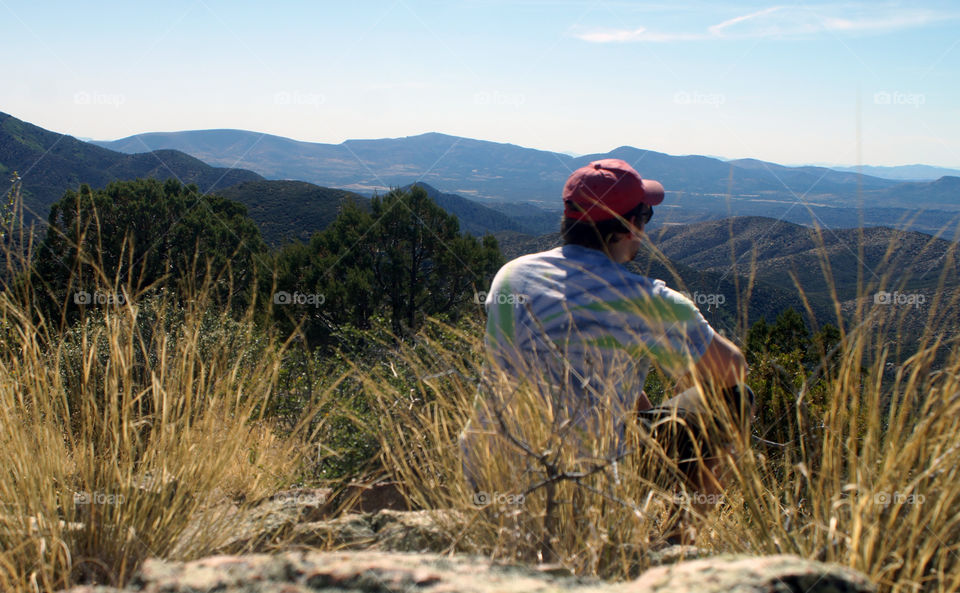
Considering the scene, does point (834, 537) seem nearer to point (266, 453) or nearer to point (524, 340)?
point (524, 340)

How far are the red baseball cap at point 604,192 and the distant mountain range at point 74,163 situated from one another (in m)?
97.0

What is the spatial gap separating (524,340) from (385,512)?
27.6 inches

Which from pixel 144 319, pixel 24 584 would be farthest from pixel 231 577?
pixel 144 319

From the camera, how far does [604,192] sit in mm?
2316

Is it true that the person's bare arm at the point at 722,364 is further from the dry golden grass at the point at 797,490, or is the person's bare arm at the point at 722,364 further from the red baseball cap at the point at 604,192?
the red baseball cap at the point at 604,192

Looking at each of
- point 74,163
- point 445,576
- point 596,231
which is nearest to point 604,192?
point 596,231

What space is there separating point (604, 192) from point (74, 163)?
390ft

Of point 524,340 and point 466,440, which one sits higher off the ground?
point 524,340

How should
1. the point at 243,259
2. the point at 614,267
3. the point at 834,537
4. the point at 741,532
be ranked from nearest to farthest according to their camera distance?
the point at 834,537 → the point at 741,532 → the point at 614,267 → the point at 243,259

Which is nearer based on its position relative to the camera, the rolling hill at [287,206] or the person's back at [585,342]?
the person's back at [585,342]

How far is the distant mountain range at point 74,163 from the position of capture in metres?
94.2

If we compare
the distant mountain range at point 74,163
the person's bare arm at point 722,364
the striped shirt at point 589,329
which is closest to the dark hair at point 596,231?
the striped shirt at point 589,329

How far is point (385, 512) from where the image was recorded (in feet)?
6.91

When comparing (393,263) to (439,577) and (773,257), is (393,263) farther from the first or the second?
(773,257)
